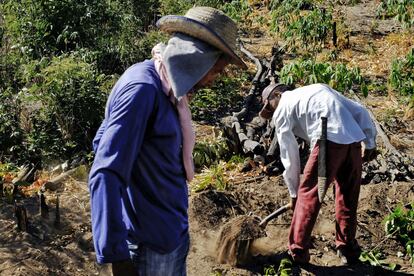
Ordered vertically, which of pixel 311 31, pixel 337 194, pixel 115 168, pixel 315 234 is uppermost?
pixel 311 31

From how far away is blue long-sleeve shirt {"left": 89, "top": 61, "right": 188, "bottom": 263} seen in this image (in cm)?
166

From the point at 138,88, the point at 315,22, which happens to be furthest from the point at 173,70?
the point at 315,22

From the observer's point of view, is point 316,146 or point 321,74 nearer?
point 316,146

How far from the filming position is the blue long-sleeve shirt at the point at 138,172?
166 cm

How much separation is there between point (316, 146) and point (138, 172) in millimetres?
2025

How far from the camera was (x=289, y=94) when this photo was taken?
375cm

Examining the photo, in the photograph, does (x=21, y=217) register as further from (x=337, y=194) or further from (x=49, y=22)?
(x=49, y=22)

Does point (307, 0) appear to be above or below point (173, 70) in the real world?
above

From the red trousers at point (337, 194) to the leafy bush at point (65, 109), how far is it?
2.86 metres

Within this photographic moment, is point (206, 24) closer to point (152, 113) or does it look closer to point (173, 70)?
point (173, 70)

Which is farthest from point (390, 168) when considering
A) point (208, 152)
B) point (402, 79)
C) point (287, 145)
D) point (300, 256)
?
point (402, 79)

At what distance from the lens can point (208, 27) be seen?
71.7 inches

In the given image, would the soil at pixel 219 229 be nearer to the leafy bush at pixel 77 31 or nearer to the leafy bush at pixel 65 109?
the leafy bush at pixel 65 109

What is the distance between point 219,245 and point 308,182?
0.88 metres
